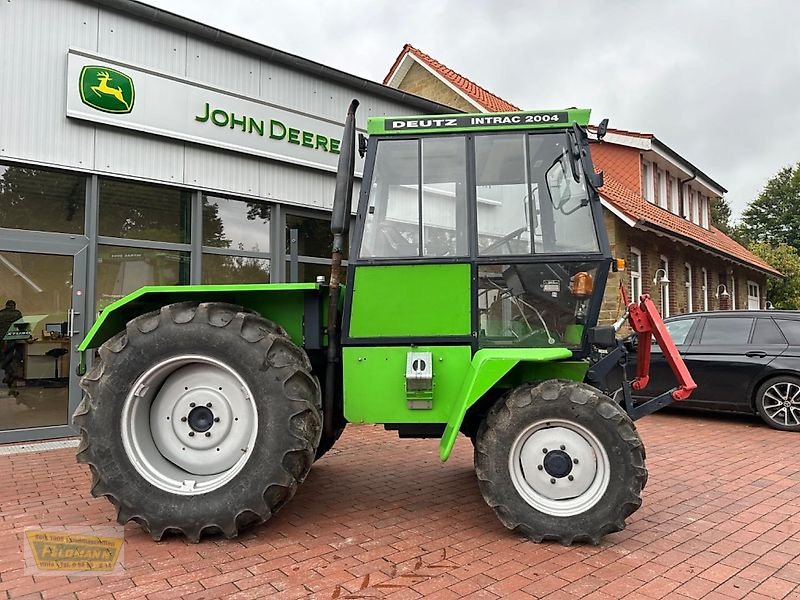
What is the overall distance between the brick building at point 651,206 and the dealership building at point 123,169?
21.6ft

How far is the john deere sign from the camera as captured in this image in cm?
665

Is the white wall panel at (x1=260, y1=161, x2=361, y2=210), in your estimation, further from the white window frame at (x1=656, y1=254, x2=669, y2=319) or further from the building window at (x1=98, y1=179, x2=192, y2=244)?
the white window frame at (x1=656, y1=254, x2=669, y2=319)

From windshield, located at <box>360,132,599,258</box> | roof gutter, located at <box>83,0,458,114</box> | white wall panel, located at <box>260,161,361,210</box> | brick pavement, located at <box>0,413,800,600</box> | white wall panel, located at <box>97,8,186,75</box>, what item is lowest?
brick pavement, located at <box>0,413,800,600</box>

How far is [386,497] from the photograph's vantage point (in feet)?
14.6

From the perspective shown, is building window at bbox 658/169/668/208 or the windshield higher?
building window at bbox 658/169/668/208

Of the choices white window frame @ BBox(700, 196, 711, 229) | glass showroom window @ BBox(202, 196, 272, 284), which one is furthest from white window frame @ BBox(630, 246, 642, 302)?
glass showroom window @ BBox(202, 196, 272, 284)

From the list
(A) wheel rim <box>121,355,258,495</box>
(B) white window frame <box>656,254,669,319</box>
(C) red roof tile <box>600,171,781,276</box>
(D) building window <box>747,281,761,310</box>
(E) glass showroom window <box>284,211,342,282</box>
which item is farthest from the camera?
(D) building window <box>747,281,761,310</box>

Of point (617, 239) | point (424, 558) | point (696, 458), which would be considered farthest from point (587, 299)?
point (617, 239)

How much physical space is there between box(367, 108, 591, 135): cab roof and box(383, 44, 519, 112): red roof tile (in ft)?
37.5

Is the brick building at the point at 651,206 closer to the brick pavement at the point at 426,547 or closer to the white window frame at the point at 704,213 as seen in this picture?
the white window frame at the point at 704,213

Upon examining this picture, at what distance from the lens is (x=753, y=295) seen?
22.5 meters

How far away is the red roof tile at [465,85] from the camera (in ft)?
50.4

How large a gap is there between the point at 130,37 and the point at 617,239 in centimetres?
950

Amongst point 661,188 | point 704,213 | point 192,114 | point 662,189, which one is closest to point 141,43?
point 192,114
